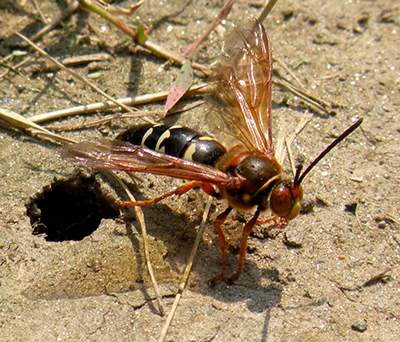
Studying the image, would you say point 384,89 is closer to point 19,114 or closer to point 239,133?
point 239,133

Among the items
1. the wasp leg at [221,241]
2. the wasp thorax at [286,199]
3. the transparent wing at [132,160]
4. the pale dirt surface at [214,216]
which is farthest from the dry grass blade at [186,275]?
the wasp thorax at [286,199]

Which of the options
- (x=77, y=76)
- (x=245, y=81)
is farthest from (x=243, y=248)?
(x=77, y=76)

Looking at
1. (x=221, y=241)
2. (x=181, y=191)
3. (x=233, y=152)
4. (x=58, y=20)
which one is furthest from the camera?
(x=58, y=20)

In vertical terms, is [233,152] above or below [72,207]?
above

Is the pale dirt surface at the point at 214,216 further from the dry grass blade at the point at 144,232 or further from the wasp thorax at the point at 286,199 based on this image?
the wasp thorax at the point at 286,199

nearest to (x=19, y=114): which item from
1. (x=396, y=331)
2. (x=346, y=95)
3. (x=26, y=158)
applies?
(x=26, y=158)

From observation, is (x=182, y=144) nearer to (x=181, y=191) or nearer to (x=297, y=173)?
(x=181, y=191)
